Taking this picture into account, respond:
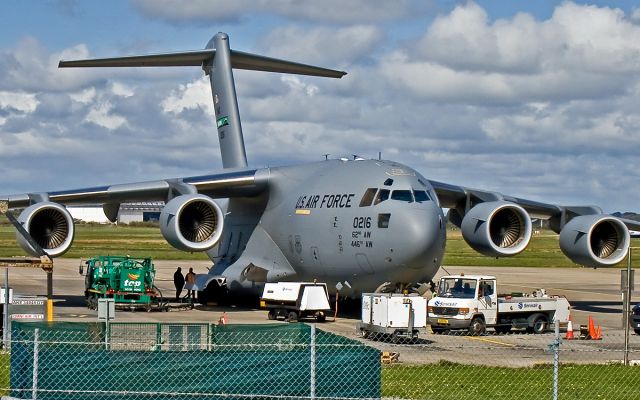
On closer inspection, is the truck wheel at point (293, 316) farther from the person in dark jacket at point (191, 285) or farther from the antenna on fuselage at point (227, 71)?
the antenna on fuselage at point (227, 71)

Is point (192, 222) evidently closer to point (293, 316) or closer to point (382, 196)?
point (293, 316)

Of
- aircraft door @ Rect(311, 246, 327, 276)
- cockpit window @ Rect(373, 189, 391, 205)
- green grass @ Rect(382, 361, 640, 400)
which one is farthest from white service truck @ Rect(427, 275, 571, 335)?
green grass @ Rect(382, 361, 640, 400)

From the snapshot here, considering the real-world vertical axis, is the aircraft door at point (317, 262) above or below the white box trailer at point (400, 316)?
above

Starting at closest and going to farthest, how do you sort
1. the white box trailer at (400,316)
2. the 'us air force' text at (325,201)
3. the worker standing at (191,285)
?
the white box trailer at (400,316) < the 'us air force' text at (325,201) < the worker standing at (191,285)

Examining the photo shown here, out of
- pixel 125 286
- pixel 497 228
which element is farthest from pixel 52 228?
pixel 497 228

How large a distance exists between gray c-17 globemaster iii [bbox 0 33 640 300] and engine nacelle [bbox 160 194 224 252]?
1.3 inches

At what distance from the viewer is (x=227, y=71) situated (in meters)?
38.4

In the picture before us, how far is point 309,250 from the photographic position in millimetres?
30562

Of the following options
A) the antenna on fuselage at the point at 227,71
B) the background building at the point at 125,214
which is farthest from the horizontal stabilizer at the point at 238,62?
the background building at the point at 125,214

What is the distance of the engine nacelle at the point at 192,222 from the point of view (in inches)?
1174

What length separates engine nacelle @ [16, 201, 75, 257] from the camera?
30.9 meters

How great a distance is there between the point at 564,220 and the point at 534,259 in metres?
45.3

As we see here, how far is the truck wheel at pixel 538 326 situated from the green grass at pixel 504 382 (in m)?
7.61

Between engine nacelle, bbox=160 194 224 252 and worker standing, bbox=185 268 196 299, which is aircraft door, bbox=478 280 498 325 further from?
worker standing, bbox=185 268 196 299
